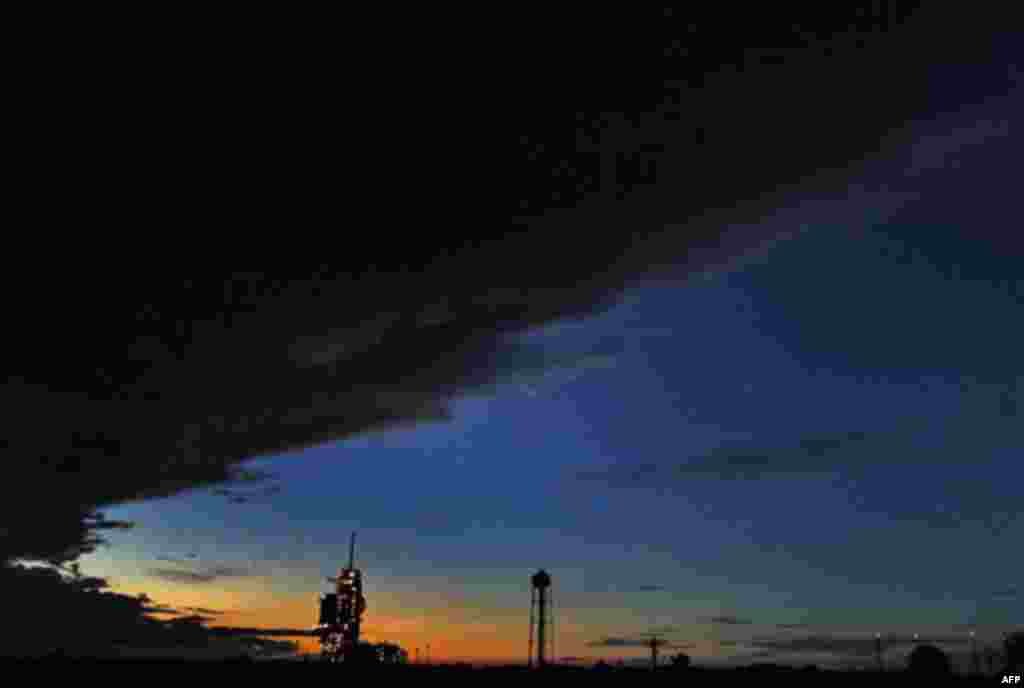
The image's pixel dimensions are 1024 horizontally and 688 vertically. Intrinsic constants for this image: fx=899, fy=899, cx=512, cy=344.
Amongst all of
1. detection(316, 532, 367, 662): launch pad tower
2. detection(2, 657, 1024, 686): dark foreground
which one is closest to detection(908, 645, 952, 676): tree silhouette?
detection(2, 657, 1024, 686): dark foreground

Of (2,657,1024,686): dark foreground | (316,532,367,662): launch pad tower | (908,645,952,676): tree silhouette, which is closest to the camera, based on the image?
(2,657,1024,686): dark foreground

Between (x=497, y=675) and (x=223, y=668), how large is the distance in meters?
11.0

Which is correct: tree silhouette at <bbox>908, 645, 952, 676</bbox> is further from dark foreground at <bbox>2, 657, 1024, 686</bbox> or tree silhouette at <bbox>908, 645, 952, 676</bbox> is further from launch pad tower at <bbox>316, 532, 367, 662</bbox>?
launch pad tower at <bbox>316, 532, 367, 662</bbox>

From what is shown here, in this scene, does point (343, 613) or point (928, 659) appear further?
point (343, 613)

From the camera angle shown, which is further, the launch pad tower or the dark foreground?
the launch pad tower

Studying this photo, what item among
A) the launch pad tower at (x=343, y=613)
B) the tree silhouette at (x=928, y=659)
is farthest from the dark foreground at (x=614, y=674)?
the launch pad tower at (x=343, y=613)

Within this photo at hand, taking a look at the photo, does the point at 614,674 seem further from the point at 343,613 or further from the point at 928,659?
the point at 343,613

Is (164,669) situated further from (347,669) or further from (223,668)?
(347,669)

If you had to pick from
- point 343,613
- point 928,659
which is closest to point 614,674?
point 928,659

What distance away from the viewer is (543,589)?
251 feet

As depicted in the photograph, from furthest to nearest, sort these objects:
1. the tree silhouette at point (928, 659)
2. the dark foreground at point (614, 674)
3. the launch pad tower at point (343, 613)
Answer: the launch pad tower at point (343, 613), the tree silhouette at point (928, 659), the dark foreground at point (614, 674)

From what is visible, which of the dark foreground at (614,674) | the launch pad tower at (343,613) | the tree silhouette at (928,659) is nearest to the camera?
the dark foreground at (614,674)

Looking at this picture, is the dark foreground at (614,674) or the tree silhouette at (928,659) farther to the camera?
the tree silhouette at (928,659)

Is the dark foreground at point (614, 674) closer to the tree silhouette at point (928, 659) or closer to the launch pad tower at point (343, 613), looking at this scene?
the tree silhouette at point (928, 659)
